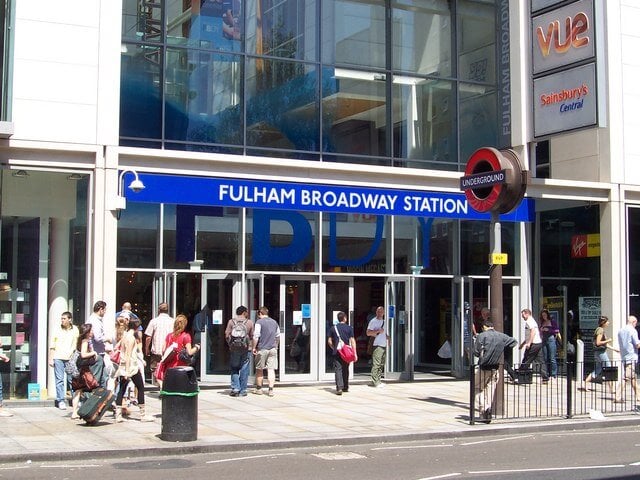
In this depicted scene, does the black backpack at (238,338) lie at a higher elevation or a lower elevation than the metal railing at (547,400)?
higher

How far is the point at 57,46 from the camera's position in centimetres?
1706

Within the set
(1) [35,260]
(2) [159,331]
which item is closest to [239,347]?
(2) [159,331]

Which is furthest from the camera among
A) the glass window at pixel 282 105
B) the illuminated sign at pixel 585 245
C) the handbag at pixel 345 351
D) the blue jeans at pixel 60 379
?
the illuminated sign at pixel 585 245

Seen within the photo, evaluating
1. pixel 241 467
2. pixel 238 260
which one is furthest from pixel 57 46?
pixel 241 467

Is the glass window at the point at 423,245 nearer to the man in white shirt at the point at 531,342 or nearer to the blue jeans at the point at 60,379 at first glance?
the man in white shirt at the point at 531,342

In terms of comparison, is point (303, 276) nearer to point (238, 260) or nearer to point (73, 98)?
→ point (238, 260)

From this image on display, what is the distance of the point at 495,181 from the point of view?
1622cm

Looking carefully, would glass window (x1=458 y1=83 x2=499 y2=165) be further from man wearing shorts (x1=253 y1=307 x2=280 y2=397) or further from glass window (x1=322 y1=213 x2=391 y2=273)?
man wearing shorts (x1=253 y1=307 x2=280 y2=397)

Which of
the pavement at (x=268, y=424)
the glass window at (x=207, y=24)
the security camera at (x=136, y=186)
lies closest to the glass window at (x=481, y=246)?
the pavement at (x=268, y=424)

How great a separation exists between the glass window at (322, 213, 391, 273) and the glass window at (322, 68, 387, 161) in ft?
5.22

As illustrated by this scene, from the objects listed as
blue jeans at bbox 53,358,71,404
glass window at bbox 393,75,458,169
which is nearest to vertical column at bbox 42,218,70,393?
blue jeans at bbox 53,358,71,404

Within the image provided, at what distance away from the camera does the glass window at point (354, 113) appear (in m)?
21.3

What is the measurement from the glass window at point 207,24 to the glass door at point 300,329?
542 centimetres

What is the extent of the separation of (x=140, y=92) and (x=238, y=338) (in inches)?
223
